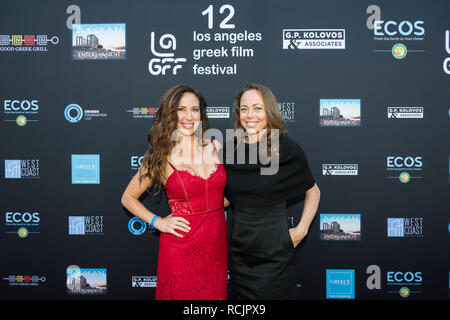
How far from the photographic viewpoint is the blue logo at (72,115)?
7.47 ft

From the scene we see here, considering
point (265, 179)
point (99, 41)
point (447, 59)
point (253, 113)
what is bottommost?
point (265, 179)

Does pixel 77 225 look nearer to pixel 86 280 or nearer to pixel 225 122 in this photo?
pixel 86 280

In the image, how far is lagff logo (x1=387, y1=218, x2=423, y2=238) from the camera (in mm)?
2262

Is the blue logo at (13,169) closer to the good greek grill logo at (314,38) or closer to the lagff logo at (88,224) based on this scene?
the lagff logo at (88,224)

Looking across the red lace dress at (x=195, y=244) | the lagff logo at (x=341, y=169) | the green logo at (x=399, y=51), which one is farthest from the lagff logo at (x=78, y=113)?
the green logo at (x=399, y=51)

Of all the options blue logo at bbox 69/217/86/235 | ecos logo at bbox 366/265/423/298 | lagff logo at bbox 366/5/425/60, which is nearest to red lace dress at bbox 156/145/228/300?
blue logo at bbox 69/217/86/235

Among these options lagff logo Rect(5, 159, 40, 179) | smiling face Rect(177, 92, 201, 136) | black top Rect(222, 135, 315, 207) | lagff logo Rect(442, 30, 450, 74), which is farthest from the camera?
lagff logo Rect(5, 159, 40, 179)

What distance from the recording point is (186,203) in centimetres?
163

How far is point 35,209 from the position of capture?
2316mm

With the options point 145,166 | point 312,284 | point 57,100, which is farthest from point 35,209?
point 312,284

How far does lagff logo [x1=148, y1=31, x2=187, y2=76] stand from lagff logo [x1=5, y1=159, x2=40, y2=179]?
1238 mm

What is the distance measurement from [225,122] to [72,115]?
49.0 inches

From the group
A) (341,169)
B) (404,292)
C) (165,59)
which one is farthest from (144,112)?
(404,292)

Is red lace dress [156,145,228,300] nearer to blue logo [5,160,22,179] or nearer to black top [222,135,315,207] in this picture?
black top [222,135,315,207]
